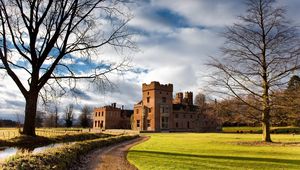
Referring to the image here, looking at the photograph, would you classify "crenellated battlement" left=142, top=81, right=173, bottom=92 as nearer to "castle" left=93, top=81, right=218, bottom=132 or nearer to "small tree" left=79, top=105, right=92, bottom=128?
"castle" left=93, top=81, right=218, bottom=132

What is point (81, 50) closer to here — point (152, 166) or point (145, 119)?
point (152, 166)

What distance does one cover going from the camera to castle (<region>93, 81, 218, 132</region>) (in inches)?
2832

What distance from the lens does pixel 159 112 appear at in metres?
71.9

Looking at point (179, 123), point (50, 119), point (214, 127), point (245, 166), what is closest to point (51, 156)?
point (245, 166)

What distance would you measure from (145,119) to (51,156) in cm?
6154

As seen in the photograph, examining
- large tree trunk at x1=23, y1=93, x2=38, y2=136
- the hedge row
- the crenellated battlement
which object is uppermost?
the crenellated battlement

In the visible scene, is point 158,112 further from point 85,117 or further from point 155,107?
point 85,117

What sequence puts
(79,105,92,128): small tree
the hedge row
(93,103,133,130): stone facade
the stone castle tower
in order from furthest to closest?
(79,105,92,128): small tree
(93,103,133,130): stone facade
the stone castle tower
the hedge row

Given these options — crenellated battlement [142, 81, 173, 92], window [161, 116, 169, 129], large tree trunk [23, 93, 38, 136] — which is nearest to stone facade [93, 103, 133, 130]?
crenellated battlement [142, 81, 173, 92]

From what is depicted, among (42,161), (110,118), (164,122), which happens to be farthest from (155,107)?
(42,161)

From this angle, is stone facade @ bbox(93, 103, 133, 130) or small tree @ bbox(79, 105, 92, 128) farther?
small tree @ bbox(79, 105, 92, 128)

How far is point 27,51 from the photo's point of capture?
74.5 ft

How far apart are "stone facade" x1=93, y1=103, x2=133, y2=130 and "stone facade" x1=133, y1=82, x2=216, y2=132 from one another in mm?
9500

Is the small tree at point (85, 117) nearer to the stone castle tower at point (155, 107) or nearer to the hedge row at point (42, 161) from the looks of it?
the stone castle tower at point (155, 107)
